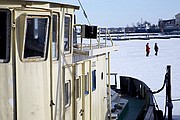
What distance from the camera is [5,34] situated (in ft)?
15.5

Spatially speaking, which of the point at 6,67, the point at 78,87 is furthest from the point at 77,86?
the point at 6,67

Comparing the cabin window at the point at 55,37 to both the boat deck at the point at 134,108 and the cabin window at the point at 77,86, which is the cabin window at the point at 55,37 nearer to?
the cabin window at the point at 77,86

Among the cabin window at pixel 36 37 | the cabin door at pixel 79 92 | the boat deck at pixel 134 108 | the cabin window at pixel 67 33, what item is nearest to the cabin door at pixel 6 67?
the cabin window at pixel 36 37

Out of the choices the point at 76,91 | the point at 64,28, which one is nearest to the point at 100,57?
the point at 76,91

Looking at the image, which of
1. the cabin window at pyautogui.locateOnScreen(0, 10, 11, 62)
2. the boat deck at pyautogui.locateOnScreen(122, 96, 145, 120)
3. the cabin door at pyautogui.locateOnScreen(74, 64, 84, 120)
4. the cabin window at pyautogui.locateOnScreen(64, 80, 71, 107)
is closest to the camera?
the cabin window at pyautogui.locateOnScreen(0, 10, 11, 62)

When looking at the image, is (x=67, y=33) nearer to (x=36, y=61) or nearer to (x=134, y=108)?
(x=36, y=61)

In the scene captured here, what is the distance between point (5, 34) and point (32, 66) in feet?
1.93

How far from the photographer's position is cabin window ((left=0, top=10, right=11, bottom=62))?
4.71m

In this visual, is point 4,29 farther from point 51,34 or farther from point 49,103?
point 49,103

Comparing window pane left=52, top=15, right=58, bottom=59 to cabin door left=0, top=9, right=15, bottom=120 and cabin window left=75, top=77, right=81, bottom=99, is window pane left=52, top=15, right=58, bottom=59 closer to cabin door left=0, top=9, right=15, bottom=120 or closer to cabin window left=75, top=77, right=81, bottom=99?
cabin door left=0, top=9, right=15, bottom=120

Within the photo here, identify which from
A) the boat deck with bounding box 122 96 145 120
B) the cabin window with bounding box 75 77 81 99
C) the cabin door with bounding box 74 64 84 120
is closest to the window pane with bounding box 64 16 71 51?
the cabin door with bounding box 74 64 84 120

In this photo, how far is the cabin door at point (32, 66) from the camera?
483 cm

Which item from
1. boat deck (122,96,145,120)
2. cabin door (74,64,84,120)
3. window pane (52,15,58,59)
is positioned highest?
window pane (52,15,58,59)

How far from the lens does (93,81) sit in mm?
7742
